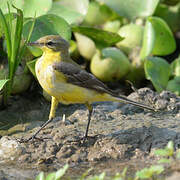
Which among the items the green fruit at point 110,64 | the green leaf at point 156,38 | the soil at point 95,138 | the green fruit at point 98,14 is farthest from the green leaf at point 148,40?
the green fruit at point 98,14

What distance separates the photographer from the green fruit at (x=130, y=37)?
768 centimetres

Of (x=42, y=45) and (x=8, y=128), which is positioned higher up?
(x=42, y=45)

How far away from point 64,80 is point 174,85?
218 cm

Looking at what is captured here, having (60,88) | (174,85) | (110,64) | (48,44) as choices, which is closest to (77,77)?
(60,88)

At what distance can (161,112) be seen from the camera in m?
6.21

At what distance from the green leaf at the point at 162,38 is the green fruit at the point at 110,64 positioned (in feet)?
1.68

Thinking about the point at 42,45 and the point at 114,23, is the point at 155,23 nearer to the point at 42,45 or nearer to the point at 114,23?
the point at 114,23

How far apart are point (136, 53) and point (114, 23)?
0.82 metres

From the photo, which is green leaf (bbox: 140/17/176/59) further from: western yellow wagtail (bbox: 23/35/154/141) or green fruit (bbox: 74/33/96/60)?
western yellow wagtail (bbox: 23/35/154/141)

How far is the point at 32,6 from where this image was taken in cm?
665

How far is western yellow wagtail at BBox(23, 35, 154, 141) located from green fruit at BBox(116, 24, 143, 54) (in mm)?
2087

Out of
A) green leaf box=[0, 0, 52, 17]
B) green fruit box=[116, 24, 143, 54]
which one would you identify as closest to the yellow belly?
green leaf box=[0, 0, 52, 17]

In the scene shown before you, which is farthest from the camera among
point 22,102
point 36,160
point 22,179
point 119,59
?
point 119,59

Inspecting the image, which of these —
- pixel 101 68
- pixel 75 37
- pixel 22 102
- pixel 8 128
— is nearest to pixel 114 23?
pixel 75 37
